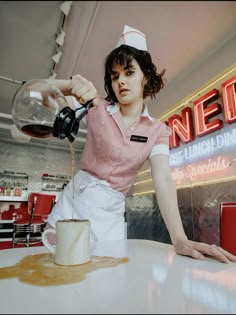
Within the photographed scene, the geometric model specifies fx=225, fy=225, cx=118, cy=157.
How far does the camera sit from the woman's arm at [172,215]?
2.03 ft

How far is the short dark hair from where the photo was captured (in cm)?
31

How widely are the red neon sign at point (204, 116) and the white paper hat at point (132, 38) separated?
206 cm

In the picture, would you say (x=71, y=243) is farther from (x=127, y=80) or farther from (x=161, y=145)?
(x=161, y=145)

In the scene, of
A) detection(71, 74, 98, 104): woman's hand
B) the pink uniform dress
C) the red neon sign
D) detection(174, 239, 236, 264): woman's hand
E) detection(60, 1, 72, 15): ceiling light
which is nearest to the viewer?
detection(60, 1, 72, 15): ceiling light

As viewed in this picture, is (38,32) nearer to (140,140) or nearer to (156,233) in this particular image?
(140,140)

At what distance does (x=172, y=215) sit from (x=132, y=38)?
65 cm

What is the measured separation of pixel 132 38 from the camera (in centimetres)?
30

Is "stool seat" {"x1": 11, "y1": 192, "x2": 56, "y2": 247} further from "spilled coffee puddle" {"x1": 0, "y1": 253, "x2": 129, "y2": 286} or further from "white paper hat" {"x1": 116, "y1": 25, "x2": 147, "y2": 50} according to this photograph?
"white paper hat" {"x1": 116, "y1": 25, "x2": 147, "y2": 50}

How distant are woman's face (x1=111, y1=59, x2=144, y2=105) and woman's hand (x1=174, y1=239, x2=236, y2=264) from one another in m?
0.49

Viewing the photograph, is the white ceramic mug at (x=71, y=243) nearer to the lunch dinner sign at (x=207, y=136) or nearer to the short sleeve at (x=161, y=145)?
the short sleeve at (x=161, y=145)

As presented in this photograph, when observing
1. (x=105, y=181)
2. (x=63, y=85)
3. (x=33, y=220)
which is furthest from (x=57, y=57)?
(x=33, y=220)

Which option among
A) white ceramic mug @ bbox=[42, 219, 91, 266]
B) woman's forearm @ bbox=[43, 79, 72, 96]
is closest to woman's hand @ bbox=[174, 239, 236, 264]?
white ceramic mug @ bbox=[42, 219, 91, 266]

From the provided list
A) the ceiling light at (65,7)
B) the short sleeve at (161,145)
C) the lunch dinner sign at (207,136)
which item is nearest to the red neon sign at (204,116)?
the lunch dinner sign at (207,136)

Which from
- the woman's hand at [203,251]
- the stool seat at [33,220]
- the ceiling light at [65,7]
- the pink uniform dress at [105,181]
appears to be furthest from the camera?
the stool seat at [33,220]
